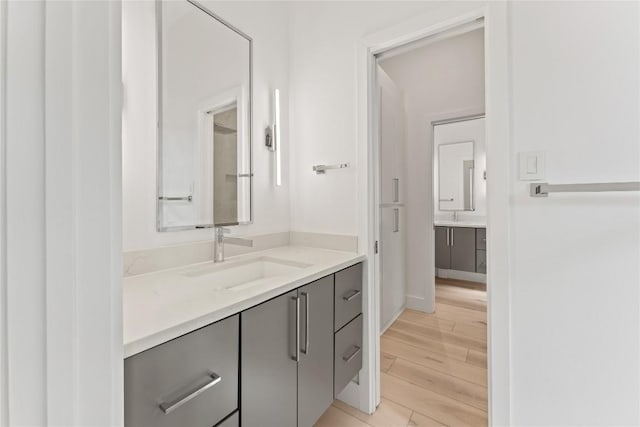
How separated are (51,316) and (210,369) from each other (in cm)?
53

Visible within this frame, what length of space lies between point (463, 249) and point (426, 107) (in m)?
2.07

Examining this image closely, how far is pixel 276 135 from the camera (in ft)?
5.95

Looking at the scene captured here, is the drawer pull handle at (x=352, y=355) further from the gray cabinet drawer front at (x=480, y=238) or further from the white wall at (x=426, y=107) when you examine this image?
the gray cabinet drawer front at (x=480, y=238)

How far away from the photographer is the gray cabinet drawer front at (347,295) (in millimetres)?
1360

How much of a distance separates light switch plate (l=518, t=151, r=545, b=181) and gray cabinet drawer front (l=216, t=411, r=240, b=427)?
1352 millimetres

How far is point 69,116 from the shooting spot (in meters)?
0.37

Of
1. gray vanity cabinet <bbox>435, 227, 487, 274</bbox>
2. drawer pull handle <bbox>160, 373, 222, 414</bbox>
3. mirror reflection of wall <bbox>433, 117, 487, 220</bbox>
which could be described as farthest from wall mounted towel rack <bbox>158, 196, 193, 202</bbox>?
gray vanity cabinet <bbox>435, 227, 487, 274</bbox>

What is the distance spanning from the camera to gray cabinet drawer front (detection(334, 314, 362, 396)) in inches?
54.0

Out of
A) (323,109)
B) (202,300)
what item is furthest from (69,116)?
(323,109)

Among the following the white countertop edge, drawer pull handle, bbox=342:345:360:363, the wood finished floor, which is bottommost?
the wood finished floor

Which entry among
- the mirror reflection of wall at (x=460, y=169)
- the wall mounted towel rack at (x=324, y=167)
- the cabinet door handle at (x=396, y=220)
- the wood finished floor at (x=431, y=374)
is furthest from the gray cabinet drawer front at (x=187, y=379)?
the mirror reflection of wall at (x=460, y=169)

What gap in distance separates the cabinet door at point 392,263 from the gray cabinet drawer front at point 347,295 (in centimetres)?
79

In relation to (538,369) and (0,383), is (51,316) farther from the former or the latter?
(538,369)

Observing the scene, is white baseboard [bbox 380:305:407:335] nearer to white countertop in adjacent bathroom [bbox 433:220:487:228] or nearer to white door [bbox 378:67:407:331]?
white door [bbox 378:67:407:331]
